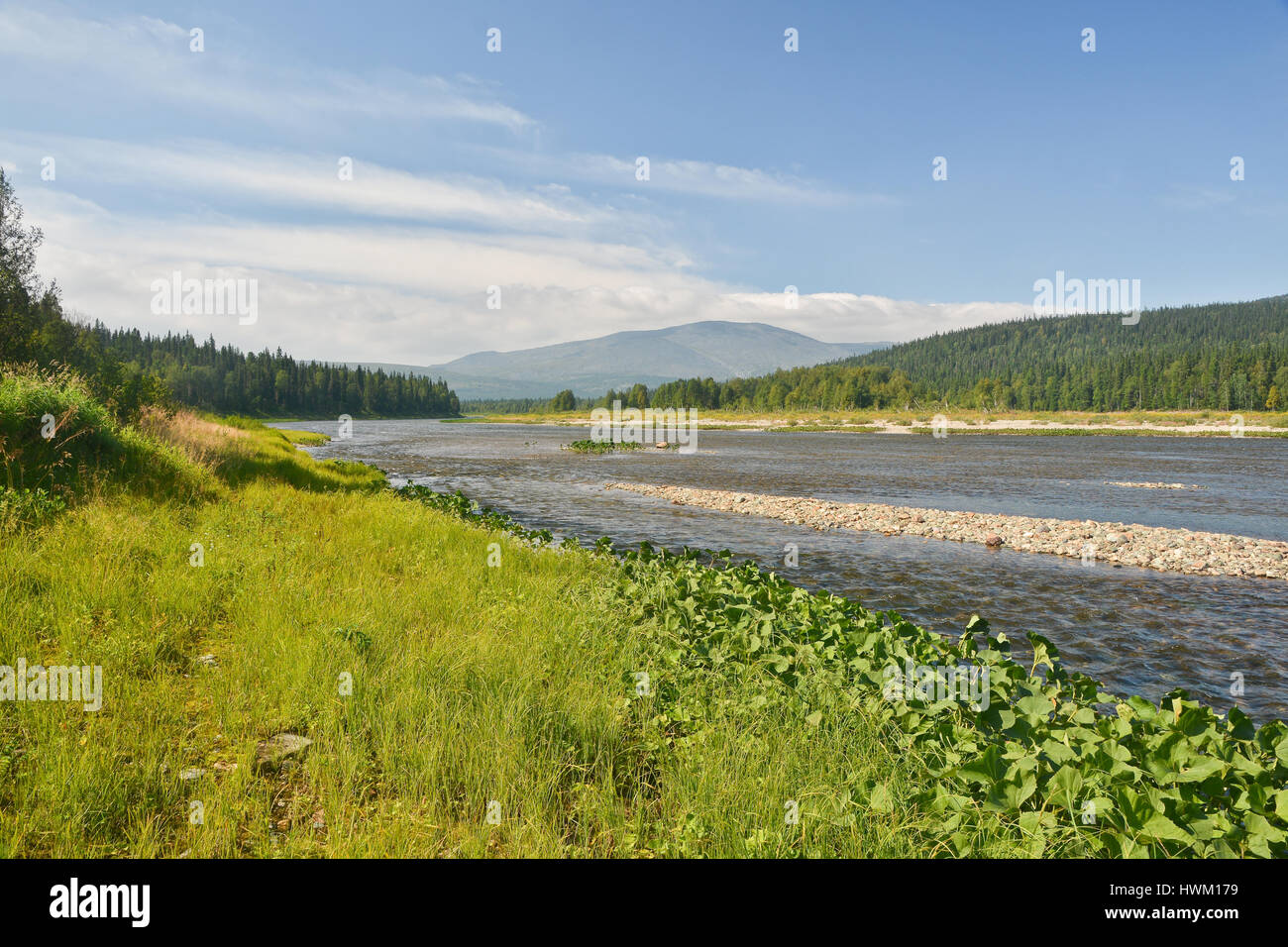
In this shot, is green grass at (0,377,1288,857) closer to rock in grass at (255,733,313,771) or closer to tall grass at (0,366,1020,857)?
tall grass at (0,366,1020,857)

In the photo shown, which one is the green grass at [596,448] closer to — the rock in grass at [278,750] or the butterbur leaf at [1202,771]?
the rock in grass at [278,750]

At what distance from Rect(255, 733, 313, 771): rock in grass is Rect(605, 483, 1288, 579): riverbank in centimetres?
1982

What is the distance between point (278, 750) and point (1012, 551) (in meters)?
20.2

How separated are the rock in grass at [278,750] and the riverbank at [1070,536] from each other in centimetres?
1982

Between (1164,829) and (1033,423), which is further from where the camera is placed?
(1033,423)

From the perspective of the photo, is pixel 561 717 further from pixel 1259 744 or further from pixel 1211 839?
pixel 1259 744

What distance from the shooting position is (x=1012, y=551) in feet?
63.8

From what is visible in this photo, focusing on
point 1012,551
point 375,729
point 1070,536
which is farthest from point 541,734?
point 1070,536

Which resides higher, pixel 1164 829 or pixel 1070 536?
pixel 1164 829

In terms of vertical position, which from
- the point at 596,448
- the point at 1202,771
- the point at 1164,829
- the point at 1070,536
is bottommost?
the point at 1070,536

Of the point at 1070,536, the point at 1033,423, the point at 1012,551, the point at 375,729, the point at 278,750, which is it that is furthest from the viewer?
the point at 1033,423

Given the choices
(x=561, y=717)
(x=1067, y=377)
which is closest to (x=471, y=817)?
(x=561, y=717)

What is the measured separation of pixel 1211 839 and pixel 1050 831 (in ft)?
2.97

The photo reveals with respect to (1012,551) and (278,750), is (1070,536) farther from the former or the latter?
(278,750)
